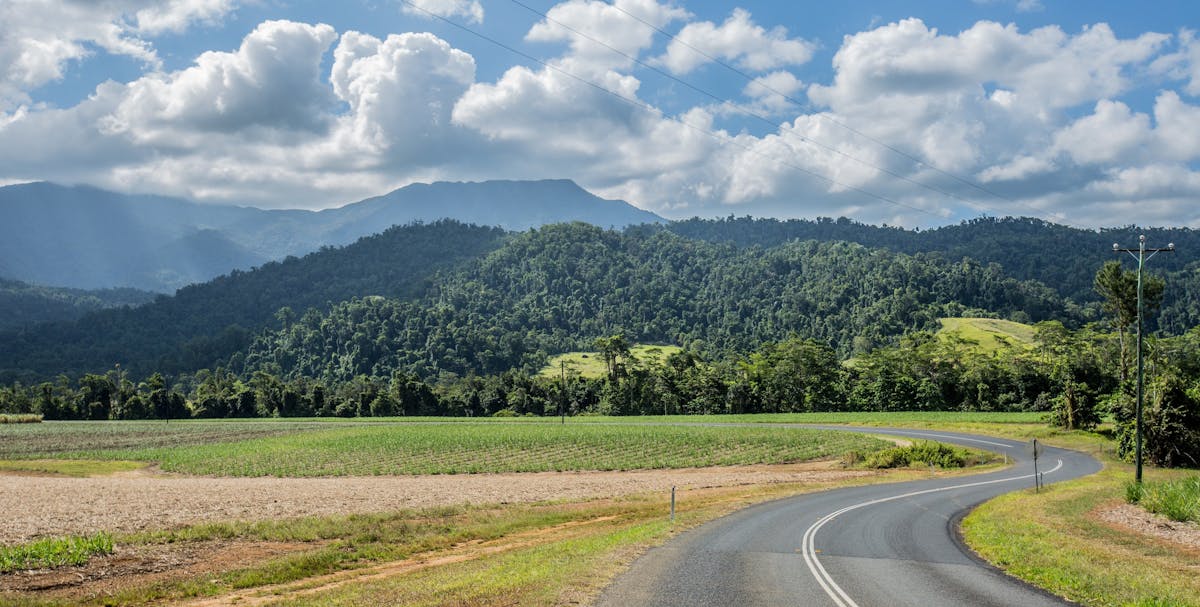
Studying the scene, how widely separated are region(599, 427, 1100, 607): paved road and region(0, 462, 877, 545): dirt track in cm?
1351

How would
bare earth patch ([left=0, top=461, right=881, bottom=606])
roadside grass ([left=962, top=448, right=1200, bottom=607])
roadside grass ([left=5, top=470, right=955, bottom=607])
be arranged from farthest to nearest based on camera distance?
bare earth patch ([left=0, top=461, right=881, bottom=606]) → roadside grass ([left=5, top=470, right=955, bottom=607]) → roadside grass ([left=962, top=448, right=1200, bottom=607])

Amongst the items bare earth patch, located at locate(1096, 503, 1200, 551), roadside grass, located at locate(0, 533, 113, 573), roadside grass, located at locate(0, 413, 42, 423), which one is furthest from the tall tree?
roadside grass, located at locate(0, 413, 42, 423)

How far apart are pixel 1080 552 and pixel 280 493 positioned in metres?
36.0

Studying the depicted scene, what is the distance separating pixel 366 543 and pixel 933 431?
211ft

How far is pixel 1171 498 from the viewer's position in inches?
1105

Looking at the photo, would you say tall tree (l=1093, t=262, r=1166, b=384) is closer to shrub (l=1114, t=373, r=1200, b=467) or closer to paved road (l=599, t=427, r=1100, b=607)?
shrub (l=1114, t=373, r=1200, b=467)

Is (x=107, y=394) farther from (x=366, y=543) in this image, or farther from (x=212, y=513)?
(x=366, y=543)

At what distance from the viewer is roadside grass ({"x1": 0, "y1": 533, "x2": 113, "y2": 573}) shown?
2111 centimetres

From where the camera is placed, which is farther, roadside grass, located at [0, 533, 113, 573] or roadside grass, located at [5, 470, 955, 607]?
roadside grass, located at [0, 533, 113, 573]

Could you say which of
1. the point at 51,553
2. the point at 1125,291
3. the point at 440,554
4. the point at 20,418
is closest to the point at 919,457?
the point at 440,554

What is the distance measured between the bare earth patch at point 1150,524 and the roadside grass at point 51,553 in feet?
107

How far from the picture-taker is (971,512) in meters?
30.1

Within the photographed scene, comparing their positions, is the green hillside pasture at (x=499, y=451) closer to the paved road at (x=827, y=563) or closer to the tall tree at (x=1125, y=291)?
the paved road at (x=827, y=563)

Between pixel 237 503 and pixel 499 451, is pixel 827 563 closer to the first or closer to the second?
pixel 237 503
